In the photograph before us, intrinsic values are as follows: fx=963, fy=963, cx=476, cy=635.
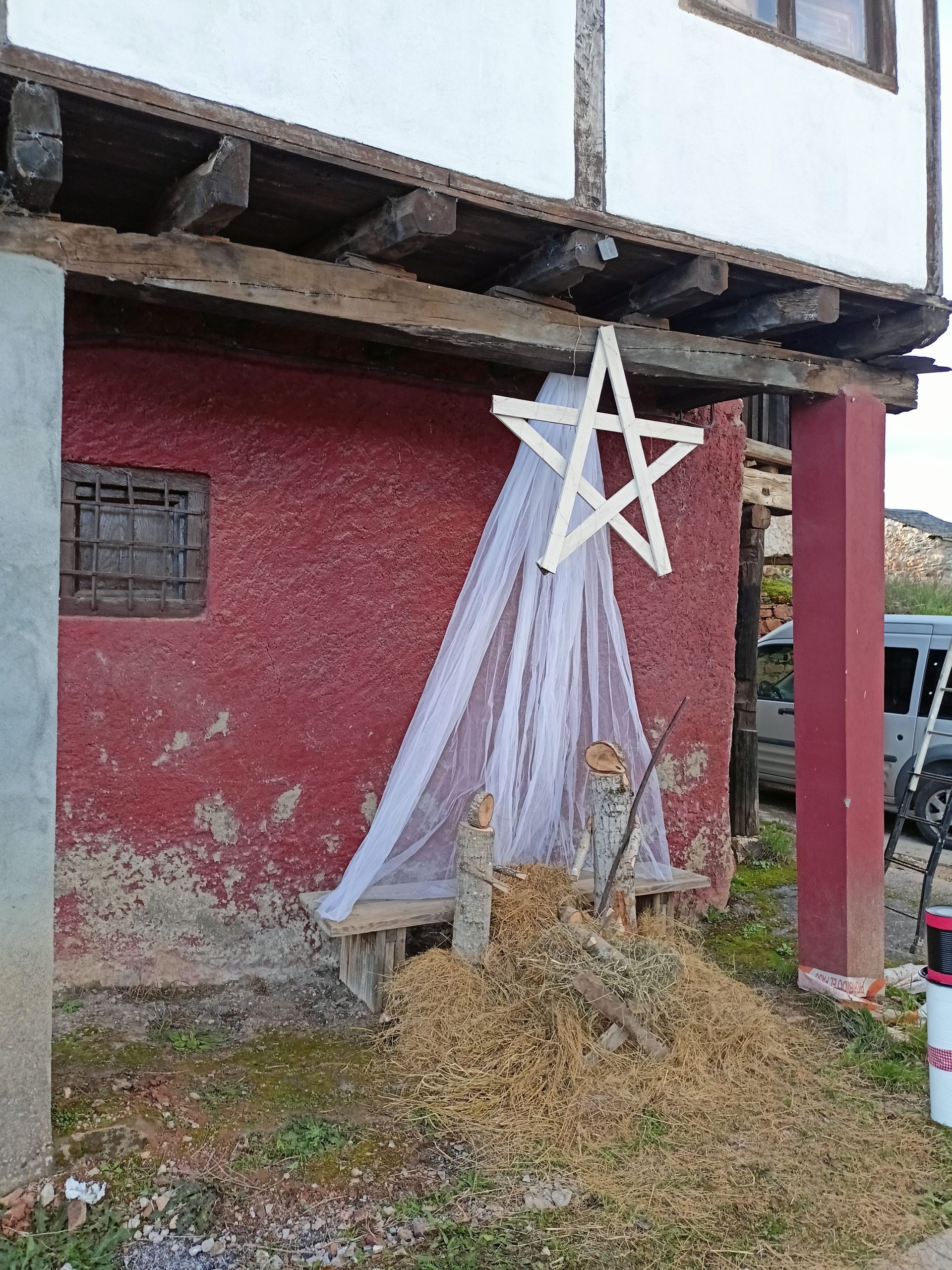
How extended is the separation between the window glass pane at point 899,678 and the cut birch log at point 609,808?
5463 mm

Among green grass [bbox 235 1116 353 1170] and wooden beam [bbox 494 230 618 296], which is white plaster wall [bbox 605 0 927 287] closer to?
wooden beam [bbox 494 230 618 296]

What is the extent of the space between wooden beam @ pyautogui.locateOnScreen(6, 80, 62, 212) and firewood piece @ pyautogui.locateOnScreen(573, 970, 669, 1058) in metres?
3.07

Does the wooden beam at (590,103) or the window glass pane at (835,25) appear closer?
the wooden beam at (590,103)

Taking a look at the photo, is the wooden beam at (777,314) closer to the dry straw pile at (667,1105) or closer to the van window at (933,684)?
the dry straw pile at (667,1105)

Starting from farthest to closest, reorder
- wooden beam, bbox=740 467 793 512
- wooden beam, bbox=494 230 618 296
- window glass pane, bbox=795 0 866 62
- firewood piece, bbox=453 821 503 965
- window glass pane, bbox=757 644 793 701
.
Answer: window glass pane, bbox=757 644 793 701, wooden beam, bbox=740 467 793 512, window glass pane, bbox=795 0 866 62, firewood piece, bbox=453 821 503 965, wooden beam, bbox=494 230 618 296

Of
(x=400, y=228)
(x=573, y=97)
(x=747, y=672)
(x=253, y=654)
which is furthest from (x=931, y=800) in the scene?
(x=400, y=228)

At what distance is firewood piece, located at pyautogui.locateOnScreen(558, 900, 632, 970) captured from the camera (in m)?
3.61

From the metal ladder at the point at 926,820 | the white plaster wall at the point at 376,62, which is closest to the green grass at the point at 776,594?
the metal ladder at the point at 926,820

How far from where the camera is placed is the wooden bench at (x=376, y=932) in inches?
156

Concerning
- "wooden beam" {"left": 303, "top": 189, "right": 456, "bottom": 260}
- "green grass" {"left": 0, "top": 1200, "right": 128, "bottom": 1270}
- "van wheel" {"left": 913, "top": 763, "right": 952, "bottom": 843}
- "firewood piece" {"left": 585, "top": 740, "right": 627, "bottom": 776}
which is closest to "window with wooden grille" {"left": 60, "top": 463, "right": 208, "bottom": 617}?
"wooden beam" {"left": 303, "top": 189, "right": 456, "bottom": 260}

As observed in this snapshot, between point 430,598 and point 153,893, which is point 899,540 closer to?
point 430,598

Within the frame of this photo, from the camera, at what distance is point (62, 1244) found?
2.59 m

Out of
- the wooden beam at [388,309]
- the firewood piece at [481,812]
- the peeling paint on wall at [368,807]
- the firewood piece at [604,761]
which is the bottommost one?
the peeling paint on wall at [368,807]

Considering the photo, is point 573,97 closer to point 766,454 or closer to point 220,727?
point 220,727
